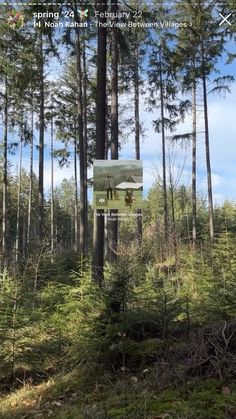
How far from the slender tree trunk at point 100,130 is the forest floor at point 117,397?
3467 mm

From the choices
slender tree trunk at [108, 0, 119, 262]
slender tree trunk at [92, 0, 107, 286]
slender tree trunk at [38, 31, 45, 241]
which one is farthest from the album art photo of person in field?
slender tree trunk at [38, 31, 45, 241]

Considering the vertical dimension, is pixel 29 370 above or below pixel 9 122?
below

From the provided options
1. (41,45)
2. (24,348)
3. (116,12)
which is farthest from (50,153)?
(24,348)

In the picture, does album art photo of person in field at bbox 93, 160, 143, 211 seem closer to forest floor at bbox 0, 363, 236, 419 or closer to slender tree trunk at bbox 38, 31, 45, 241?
forest floor at bbox 0, 363, 236, 419

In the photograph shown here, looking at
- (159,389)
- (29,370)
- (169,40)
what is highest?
(169,40)

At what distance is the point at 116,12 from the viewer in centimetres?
1151

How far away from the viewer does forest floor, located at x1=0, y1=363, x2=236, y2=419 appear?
3.46m

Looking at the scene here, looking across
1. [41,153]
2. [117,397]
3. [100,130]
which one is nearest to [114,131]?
[100,130]

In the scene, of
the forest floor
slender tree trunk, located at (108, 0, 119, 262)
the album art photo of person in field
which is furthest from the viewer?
slender tree trunk, located at (108, 0, 119, 262)

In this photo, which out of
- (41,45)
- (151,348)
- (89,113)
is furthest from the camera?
(89,113)

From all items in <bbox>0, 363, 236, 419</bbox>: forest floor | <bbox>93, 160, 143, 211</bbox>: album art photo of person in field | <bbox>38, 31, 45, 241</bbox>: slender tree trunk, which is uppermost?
<bbox>38, 31, 45, 241</bbox>: slender tree trunk

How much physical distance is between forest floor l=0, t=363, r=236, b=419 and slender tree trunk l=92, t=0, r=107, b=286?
11.4ft

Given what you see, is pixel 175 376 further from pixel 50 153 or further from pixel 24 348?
pixel 50 153

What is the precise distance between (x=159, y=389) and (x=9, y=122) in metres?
20.9
